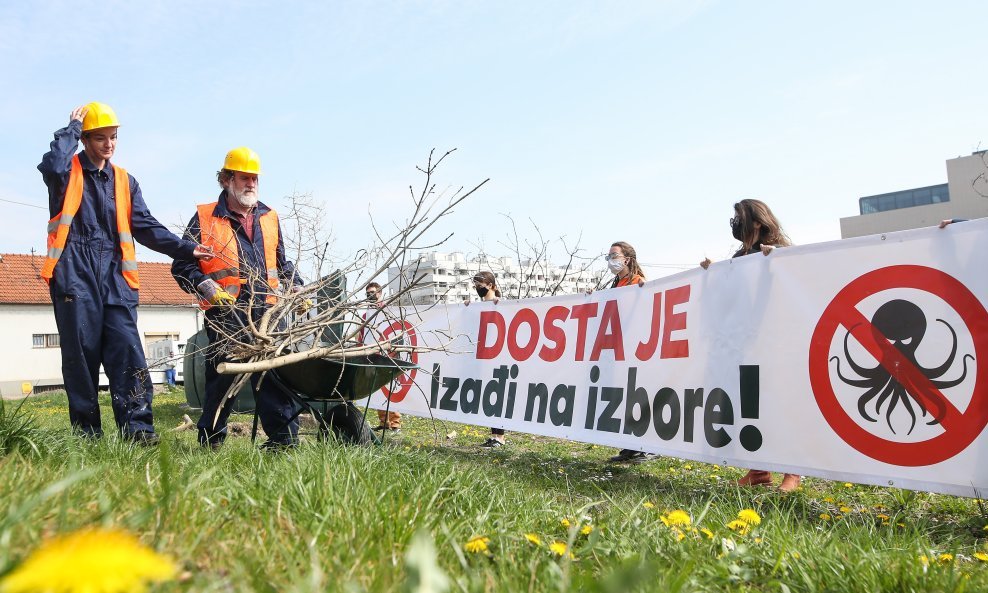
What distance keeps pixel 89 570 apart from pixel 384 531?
1.27 metres

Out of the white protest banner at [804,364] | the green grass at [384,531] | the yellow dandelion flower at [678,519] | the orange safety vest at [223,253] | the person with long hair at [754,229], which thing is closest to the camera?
the green grass at [384,531]

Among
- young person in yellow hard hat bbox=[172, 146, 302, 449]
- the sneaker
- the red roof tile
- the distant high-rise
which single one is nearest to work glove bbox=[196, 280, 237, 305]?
young person in yellow hard hat bbox=[172, 146, 302, 449]

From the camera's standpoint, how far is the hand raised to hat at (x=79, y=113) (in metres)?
4.86

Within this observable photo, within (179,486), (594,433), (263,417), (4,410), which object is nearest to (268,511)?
(179,486)

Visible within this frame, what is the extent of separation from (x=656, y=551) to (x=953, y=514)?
9.58ft

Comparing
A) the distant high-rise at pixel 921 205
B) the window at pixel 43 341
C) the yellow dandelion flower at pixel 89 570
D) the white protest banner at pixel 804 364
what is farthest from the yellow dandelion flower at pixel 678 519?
the distant high-rise at pixel 921 205

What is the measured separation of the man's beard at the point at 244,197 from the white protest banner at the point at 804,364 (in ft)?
5.28

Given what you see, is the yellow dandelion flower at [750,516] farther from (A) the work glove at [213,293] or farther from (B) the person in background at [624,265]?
(B) the person in background at [624,265]

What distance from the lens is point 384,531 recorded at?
7.70 ft

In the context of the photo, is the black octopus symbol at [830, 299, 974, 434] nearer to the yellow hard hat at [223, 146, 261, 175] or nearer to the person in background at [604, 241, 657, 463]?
the person in background at [604, 241, 657, 463]

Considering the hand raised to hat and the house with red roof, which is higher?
the hand raised to hat

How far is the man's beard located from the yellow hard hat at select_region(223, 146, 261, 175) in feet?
0.53

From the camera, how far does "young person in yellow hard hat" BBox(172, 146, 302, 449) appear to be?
5.20 metres

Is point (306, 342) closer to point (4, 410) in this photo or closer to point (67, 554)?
point (4, 410)
